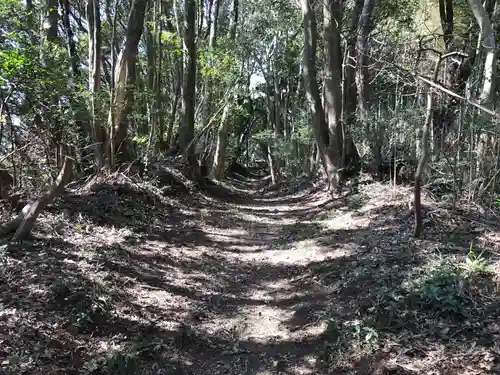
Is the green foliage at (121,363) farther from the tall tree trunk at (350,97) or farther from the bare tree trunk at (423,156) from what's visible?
the tall tree trunk at (350,97)

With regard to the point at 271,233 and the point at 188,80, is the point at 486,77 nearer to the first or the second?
→ the point at 271,233

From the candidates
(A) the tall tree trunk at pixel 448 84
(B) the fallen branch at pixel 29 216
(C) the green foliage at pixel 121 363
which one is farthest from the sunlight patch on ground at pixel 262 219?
(C) the green foliage at pixel 121 363

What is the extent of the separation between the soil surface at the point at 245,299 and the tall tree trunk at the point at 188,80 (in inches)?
252

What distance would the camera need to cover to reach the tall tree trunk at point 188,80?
14.2 meters

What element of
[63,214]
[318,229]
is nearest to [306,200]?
[318,229]

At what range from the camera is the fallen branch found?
19.8 ft

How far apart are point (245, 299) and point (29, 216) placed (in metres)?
3.30

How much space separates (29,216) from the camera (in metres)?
6.03

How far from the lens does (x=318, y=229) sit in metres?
9.44

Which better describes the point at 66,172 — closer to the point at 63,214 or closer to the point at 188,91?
the point at 63,214

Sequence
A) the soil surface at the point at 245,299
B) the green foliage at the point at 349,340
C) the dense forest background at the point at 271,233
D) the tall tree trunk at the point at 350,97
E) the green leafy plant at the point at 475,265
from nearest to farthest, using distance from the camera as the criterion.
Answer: the soil surface at the point at 245,299 < the green foliage at the point at 349,340 < the dense forest background at the point at 271,233 < the green leafy plant at the point at 475,265 < the tall tree trunk at the point at 350,97

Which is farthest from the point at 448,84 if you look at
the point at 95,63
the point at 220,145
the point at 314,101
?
the point at 220,145

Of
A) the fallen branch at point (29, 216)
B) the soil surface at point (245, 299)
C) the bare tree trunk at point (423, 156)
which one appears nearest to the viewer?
the soil surface at point (245, 299)

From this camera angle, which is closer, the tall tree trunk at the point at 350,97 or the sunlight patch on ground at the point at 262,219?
the sunlight patch on ground at the point at 262,219
